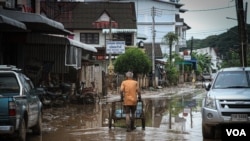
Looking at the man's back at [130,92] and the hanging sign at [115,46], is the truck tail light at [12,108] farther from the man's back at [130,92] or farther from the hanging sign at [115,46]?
the hanging sign at [115,46]

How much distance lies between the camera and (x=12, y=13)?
61.5 feet

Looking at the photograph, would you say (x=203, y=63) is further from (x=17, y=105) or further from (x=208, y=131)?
(x=17, y=105)

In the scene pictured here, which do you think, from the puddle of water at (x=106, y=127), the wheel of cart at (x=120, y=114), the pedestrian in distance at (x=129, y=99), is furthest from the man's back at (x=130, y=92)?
the puddle of water at (x=106, y=127)

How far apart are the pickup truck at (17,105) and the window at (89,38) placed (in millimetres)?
42103

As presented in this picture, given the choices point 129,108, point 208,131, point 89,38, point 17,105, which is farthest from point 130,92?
point 89,38

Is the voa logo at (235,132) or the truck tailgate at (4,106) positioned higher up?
the truck tailgate at (4,106)

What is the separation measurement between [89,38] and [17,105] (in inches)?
1792

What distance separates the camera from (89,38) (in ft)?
184

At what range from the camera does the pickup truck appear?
10719 mm

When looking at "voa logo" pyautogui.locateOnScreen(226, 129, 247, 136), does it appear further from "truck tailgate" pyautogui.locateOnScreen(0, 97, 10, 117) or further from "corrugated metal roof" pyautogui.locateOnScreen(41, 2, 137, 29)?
"corrugated metal roof" pyautogui.locateOnScreen(41, 2, 137, 29)

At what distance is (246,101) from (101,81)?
22.2 meters

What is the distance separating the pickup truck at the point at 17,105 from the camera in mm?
10719

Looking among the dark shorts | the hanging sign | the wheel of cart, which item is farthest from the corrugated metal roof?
the dark shorts

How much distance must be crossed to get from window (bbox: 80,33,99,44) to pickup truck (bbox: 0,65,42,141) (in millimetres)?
42103
